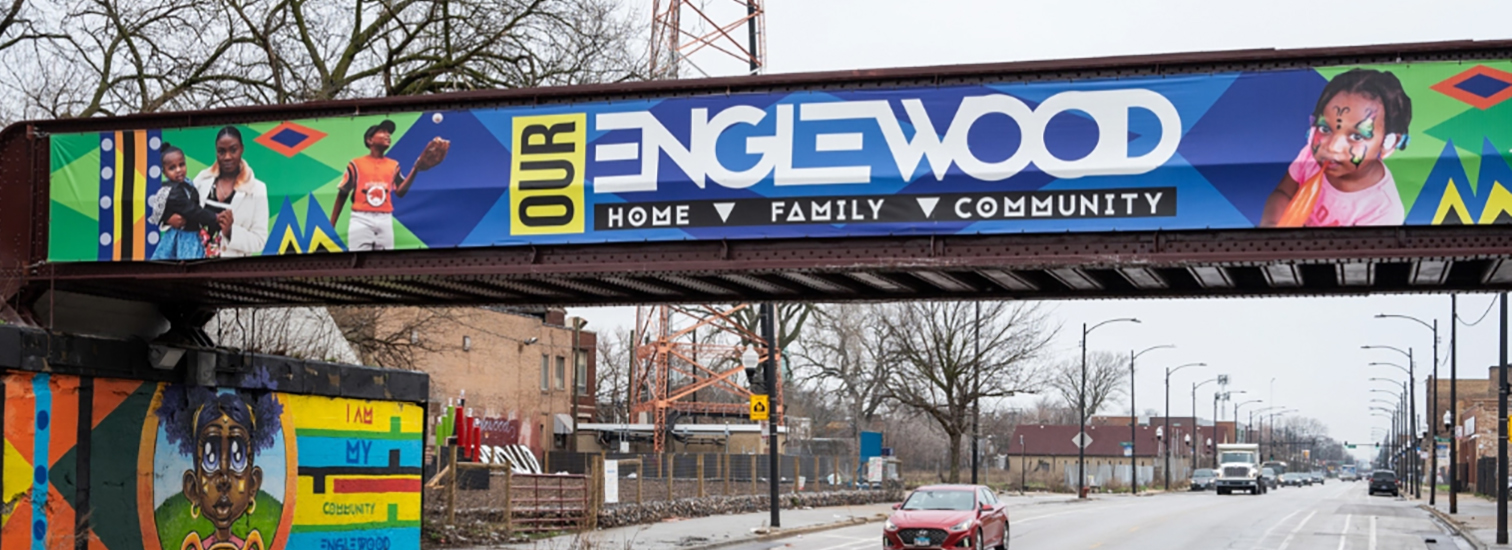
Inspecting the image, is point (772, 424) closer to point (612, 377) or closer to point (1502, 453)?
point (1502, 453)

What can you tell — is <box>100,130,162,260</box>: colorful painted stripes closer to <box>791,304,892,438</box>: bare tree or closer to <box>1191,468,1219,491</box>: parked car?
<box>791,304,892,438</box>: bare tree

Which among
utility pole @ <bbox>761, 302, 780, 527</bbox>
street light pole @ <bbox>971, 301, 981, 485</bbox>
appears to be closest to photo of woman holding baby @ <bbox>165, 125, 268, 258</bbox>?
utility pole @ <bbox>761, 302, 780, 527</bbox>

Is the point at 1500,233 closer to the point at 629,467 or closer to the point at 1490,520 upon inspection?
the point at 629,467

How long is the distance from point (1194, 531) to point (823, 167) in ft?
76.6

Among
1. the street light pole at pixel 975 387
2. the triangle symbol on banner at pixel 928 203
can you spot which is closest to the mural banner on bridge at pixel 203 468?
the triangle symbol on banner at pixel 928 203

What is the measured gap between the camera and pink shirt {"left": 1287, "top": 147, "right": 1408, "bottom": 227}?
11594mm

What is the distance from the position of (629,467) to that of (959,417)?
15770mm

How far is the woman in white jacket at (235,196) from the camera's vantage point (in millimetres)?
13844

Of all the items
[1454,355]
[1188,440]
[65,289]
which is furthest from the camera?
[1188,440]

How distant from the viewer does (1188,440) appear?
132 m

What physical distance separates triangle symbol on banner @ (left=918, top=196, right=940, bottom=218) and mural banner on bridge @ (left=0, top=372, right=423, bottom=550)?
7.95 metres

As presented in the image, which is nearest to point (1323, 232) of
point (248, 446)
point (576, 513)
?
point (248, 446)

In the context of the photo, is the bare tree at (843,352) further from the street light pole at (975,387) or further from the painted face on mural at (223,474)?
the painted face on mural at (223,474)

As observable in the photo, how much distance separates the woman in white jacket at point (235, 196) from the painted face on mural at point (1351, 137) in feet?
32.0
